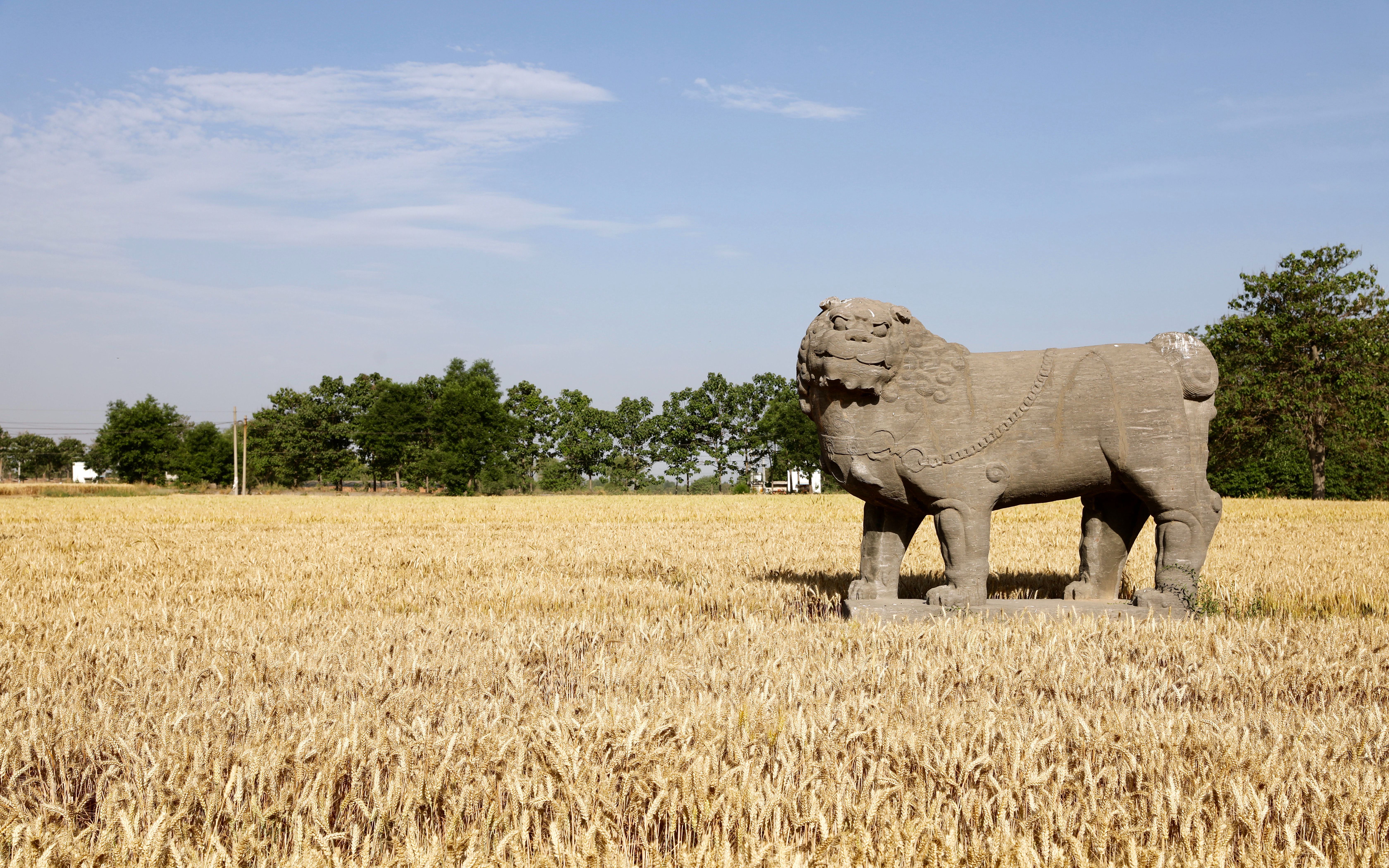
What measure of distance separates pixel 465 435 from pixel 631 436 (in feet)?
55.4

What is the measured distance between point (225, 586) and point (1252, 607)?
9.11 metres

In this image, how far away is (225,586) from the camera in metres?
8.98

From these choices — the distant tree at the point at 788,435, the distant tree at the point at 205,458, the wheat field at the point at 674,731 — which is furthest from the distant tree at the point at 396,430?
the wheat field at the point at 674,731

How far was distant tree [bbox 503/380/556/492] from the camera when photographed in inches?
2677

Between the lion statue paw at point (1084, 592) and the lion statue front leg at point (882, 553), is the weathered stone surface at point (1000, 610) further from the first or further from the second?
the lion statue paw at point (1084, 592)

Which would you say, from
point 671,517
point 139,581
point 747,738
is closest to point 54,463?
point 671,517

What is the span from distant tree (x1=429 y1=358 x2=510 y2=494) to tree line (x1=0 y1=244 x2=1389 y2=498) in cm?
12

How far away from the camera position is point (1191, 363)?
23.4 ft

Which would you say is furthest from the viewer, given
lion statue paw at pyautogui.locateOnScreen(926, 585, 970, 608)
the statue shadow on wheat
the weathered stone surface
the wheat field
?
the statue shadow on wheat

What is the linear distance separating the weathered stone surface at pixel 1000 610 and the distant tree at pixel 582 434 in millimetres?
62839

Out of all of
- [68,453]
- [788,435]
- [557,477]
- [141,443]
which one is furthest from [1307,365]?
[68,453]

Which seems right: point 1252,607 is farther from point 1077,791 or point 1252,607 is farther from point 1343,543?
point 1343,543

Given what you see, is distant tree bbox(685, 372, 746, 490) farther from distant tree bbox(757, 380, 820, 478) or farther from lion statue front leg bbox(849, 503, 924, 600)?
lion statue front leg bbox(849, 503, 924, 600)

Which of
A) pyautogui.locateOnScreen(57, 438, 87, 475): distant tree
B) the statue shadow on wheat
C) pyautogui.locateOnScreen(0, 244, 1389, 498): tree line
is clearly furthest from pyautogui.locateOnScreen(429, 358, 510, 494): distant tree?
pyautogui.locateOnScreen(57, 438, 87, 475): distant tree
